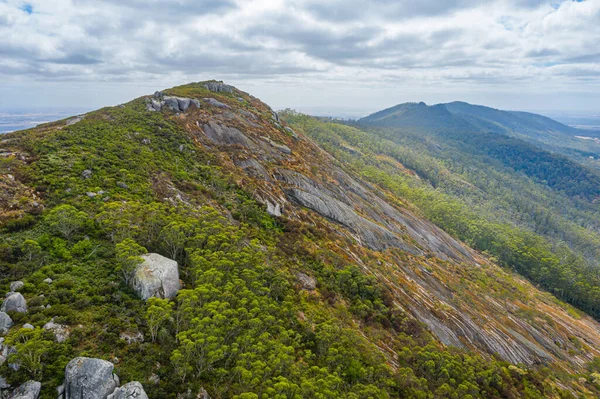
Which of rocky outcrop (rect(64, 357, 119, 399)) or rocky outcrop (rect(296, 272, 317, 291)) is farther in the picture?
rocky outcrop (rect(296, 272, 317, 291))

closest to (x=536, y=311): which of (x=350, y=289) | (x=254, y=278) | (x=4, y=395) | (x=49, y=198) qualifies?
(x=350, y=289)

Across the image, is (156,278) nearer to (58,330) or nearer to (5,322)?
(58,330)

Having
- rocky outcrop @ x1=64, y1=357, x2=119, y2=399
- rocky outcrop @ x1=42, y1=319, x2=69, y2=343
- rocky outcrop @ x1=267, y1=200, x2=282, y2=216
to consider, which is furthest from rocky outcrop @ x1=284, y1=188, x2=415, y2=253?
rocky outcrop @ x1=64, y1=357, x2=119, y2=399

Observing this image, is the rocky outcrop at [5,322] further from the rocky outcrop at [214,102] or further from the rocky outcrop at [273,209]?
the rocky outcrop at [214,102]

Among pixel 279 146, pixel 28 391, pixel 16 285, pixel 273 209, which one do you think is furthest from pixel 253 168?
pixel 28 391

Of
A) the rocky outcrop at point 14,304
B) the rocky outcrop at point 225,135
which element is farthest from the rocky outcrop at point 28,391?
the rocky outcrop at point 225,135

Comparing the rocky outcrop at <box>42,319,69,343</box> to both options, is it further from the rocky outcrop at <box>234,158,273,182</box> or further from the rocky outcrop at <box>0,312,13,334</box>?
the rocky outcrop at <box>234,158,273,182</box>
